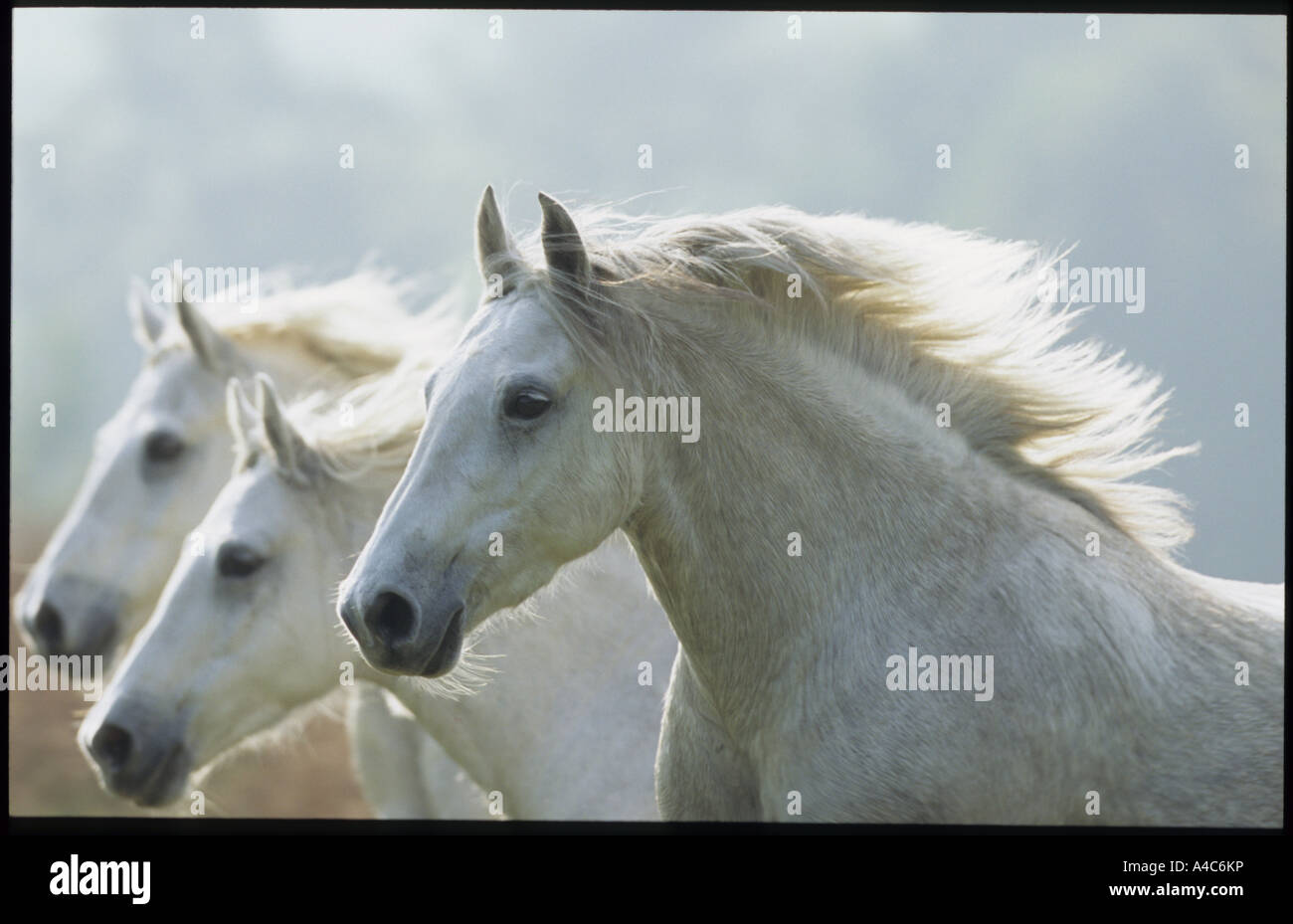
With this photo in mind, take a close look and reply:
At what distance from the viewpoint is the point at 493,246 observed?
7.39ft

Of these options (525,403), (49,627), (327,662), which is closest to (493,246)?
(525,403)

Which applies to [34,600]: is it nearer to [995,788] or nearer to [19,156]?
[19,156]

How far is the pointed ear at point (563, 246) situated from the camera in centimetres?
212

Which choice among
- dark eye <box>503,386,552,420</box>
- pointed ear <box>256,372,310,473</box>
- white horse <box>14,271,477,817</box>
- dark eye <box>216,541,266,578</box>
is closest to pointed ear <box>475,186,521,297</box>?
dark eye <box>503,386,552,420</box>

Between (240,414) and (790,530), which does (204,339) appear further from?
(790,530)

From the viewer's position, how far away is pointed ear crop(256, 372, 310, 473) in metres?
2.96

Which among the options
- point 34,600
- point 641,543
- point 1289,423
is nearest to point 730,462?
point 641,543

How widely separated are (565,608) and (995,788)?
1.30m

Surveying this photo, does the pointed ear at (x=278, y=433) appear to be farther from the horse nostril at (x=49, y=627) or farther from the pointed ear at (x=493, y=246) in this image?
the horse nostril at (x=49, y=627)

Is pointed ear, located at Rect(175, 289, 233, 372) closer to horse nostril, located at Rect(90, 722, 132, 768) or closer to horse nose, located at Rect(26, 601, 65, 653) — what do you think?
horse nose, located at Rect(26, 601, 65, 653)

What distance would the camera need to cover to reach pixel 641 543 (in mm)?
2234

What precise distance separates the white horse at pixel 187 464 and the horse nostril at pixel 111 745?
92 centimetres

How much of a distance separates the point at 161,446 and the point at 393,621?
2.19 meters

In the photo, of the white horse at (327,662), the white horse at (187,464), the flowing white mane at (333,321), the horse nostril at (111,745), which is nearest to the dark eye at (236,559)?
the white horse at (327,662)
